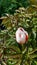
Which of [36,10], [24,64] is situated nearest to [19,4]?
[36,10]

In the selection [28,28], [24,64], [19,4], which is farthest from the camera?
[19,4]

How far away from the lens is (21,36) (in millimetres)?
1506

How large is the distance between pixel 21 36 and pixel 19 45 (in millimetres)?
54

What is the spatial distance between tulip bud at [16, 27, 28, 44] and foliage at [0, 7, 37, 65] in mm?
32

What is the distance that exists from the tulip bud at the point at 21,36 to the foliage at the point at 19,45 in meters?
0.03

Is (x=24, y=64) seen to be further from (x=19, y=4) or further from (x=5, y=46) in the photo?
(x=19, y=4)

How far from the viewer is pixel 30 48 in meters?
1.45

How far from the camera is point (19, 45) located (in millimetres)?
1497

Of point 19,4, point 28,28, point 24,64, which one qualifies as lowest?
point 19,4

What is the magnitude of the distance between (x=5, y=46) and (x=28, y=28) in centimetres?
18

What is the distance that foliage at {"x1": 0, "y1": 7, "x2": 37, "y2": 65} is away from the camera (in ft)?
4.71

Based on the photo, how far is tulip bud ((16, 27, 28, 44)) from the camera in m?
1.45

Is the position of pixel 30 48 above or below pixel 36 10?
below

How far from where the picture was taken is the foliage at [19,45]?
1436 millimetres
